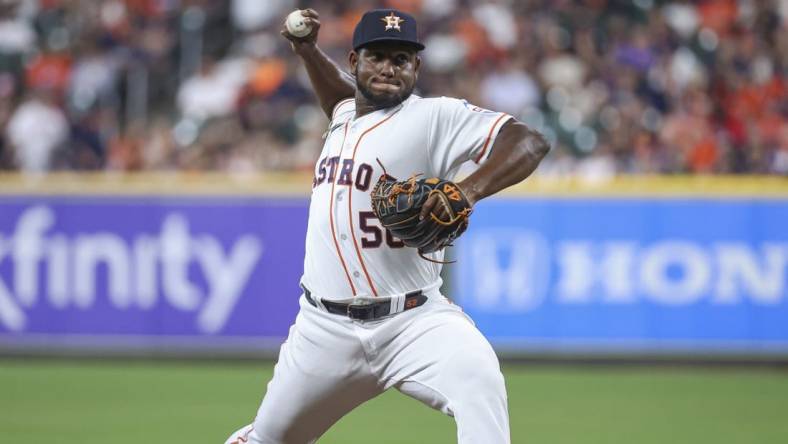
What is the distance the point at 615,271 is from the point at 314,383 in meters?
6.73

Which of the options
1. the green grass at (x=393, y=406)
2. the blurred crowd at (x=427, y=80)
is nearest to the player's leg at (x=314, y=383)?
the green grass at (x=393, y=406)

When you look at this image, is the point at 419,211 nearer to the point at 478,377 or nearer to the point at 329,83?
the point at 478,377

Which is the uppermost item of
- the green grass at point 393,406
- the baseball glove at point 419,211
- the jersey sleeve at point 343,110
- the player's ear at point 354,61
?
the player's ear at point 354,61

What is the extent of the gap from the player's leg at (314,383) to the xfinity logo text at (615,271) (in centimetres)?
640

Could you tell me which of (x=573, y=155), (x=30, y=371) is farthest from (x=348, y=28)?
(x=30, y=371)

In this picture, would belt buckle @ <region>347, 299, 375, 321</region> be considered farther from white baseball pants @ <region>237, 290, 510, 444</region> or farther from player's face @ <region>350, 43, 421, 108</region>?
player's face @ <region>350, 43, 421, 108</region>

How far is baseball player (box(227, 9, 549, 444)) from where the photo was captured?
15.6 ft

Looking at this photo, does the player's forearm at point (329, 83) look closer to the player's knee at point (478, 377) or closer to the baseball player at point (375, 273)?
the baseball player at point (375, 273)

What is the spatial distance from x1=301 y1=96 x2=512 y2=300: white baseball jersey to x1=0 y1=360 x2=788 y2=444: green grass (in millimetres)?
3125

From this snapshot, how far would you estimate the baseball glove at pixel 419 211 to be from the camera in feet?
14.4

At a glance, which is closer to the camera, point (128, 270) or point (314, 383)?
point (314, 383)

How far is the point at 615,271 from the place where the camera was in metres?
11.2

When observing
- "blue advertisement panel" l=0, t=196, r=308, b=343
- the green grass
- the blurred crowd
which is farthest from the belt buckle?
the blurred crowd

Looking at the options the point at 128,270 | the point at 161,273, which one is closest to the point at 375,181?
the point at 161,273
